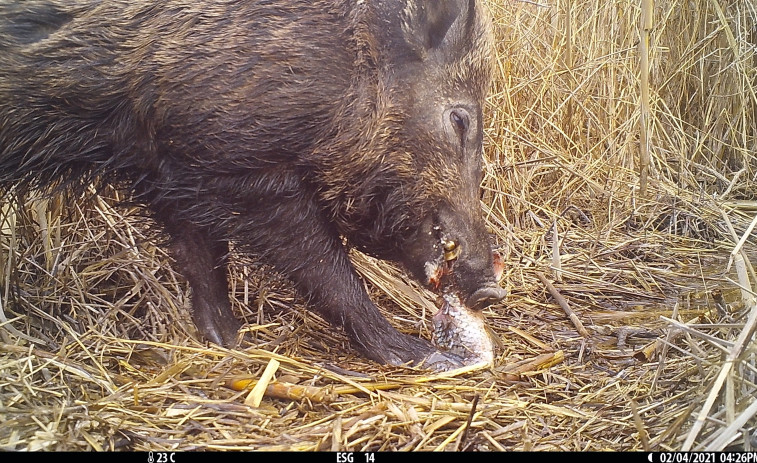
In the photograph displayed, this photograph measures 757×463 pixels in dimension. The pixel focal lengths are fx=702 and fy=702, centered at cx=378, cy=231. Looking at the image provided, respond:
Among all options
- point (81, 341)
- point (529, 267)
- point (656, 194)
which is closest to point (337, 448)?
point (81, 341)

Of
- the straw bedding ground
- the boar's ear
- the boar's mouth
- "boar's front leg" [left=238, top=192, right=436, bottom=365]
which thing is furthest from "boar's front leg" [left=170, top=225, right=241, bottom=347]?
the boar's ear

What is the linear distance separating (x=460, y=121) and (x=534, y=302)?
742 mm

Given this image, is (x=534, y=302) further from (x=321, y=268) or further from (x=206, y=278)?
(x=206, y=278)

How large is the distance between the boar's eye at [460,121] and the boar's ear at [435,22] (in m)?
Answer: 0.21

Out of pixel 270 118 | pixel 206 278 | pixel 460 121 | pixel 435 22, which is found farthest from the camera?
pixel 206 278

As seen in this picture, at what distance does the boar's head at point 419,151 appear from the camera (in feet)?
7.04

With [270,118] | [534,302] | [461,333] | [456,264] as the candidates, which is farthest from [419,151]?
[534,302]

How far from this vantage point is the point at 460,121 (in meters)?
2.29

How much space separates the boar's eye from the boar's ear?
8.2 inches

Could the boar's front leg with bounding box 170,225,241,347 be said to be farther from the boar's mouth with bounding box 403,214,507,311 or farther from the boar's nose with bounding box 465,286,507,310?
the boar's nose with bounding box 465,286,507,310

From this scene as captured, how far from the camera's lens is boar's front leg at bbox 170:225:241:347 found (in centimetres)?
244

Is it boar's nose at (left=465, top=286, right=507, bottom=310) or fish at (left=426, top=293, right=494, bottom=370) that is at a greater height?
boar's nose at (left=465, top=286, right=507, bottom=310)

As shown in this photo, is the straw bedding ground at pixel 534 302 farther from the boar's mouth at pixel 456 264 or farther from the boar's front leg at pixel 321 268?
the boar's mouth at pixel 456 264

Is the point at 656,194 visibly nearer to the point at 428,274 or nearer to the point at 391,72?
the point at 428,274
